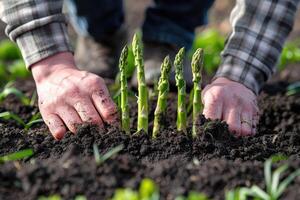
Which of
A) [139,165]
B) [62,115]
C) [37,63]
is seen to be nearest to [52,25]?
[37,63]

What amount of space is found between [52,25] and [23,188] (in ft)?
3.72

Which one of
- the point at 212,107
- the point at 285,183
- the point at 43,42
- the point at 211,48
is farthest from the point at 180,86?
the point at 211,48

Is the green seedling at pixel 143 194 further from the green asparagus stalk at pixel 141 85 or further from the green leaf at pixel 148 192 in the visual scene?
the green asparagus stalk at pixel 141 85

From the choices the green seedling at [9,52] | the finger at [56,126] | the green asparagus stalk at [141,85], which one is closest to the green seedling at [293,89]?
the green asparagus stalk at [141,85]

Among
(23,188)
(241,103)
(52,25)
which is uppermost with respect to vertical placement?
(52,25)

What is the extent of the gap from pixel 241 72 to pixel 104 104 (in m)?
0.80

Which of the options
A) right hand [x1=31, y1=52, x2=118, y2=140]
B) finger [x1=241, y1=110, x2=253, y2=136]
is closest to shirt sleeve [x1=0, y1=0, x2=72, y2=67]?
right hand [x1=31, y1=52, x2=118, y2=140]

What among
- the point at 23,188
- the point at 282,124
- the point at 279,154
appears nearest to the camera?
→ the point at 23,188

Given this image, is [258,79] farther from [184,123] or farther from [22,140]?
[22,140]

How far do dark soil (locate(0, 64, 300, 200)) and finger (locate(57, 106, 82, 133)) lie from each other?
0.06 metres

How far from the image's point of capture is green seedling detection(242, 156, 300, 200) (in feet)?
7.31

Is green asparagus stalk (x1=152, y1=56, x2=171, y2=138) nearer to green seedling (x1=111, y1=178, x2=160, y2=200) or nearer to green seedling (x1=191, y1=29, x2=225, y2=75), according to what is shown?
green seedling (x1=111, y1=178, x2=160, y2=200)

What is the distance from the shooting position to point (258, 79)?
3467 mm

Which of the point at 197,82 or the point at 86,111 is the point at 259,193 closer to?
the point at 197,82
